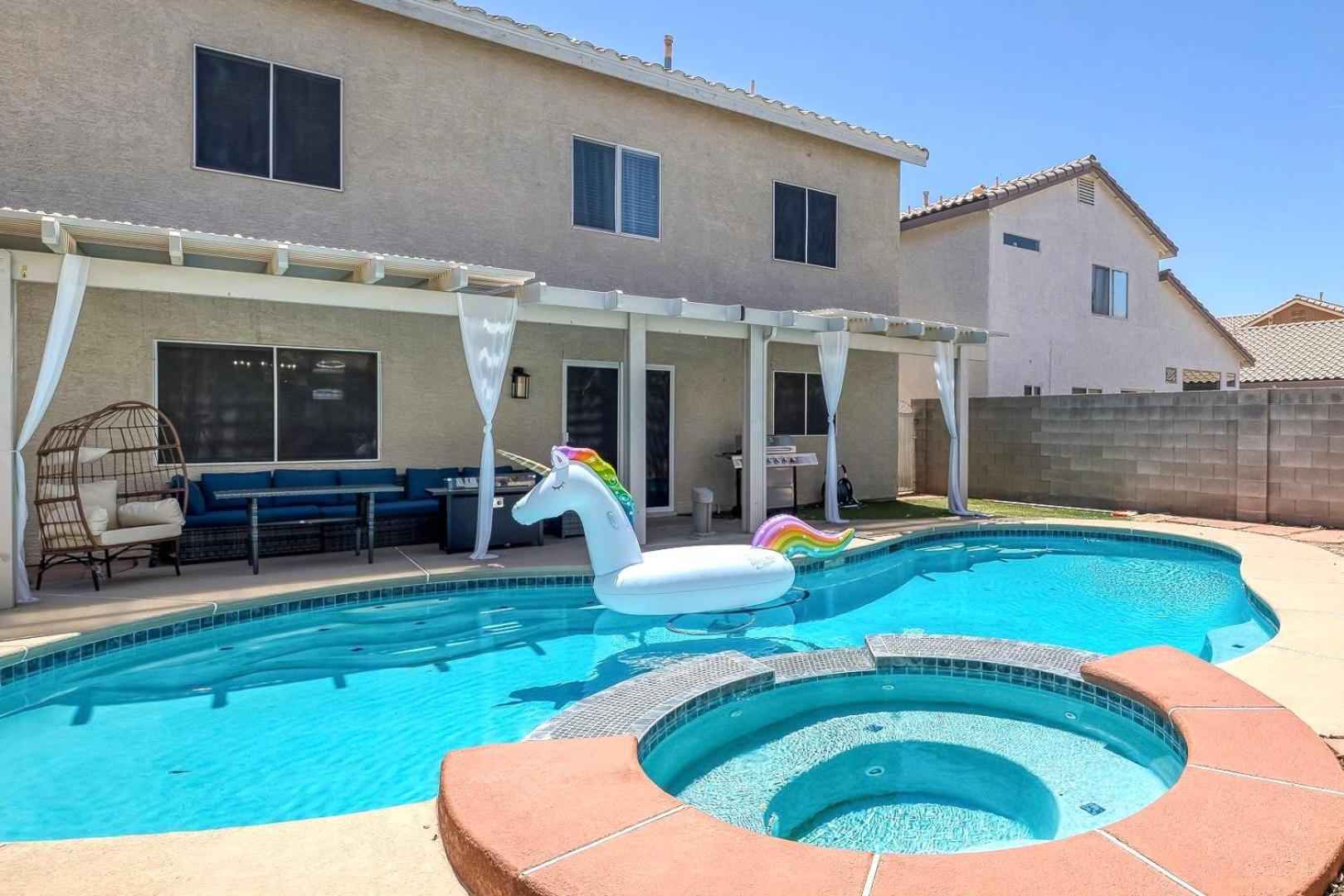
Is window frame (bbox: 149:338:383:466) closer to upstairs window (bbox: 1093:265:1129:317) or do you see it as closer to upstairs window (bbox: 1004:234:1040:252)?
upstairs window (bbox: 1004:234:1040:252)

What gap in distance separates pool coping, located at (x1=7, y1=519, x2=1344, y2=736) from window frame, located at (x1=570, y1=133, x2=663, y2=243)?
513cm

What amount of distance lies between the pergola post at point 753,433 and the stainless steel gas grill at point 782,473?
46.8 inches

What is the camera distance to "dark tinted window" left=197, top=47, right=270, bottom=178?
27.1 feet

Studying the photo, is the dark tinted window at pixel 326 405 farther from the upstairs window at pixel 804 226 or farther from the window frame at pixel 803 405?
the upstairs window at pixel 804 226

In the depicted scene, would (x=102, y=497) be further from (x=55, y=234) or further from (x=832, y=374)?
(x=832, y=374)

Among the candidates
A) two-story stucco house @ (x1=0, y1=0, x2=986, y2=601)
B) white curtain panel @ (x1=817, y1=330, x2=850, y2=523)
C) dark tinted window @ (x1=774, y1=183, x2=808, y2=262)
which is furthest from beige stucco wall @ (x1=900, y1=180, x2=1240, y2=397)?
white curtain panel @ (x1=817, y1=330, x2=850, y2=523)

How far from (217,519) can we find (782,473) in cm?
742

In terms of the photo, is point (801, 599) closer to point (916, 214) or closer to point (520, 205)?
point (520, 205)

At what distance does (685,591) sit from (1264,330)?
3063 cm

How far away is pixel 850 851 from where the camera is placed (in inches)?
99.1

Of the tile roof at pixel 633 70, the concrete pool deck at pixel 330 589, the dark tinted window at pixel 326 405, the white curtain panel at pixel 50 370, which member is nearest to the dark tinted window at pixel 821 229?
the tile roof at pixel 633 70

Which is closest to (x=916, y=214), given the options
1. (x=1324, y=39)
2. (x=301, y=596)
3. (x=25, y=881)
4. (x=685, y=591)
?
(x=1324, y=39)

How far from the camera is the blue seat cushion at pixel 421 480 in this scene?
31.1ft

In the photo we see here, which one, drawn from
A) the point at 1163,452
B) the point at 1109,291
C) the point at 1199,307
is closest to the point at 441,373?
the point at 1163,452
